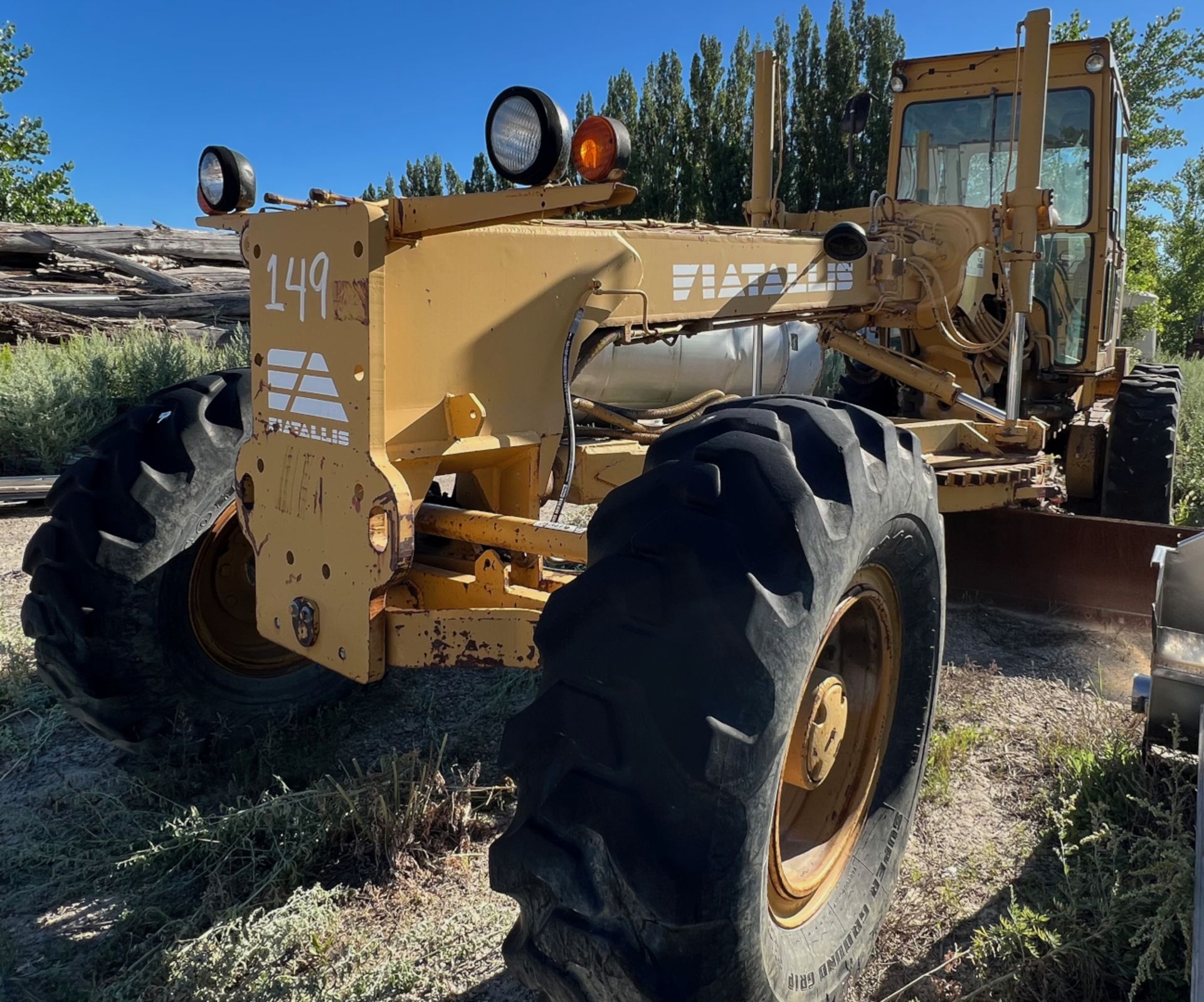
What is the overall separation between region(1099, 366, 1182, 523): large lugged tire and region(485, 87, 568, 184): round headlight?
493 cm

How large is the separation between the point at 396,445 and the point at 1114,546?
372 centimetres

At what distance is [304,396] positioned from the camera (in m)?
2.65

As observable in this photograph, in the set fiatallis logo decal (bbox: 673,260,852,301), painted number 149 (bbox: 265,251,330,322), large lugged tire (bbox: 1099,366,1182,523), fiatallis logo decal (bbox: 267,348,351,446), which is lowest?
large lugged tire (bbox: 1099,366,1182,523)

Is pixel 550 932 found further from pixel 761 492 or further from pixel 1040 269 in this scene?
pixel 1040 269

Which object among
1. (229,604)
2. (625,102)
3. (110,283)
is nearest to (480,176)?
(625,102)

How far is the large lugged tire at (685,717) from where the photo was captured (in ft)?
5.77

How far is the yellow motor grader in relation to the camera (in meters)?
1.80

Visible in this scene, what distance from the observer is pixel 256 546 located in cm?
286

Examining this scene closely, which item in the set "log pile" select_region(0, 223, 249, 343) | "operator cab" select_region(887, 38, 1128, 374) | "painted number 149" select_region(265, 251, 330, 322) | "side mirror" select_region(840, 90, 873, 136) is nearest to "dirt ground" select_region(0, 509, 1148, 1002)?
"painted number 149" select_region(265, 251, 330, 322)

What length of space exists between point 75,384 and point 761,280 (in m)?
7.27

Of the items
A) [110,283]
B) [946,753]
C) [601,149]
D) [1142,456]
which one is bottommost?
[946,753]

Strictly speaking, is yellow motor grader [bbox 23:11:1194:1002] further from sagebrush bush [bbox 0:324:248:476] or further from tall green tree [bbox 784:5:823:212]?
tall green tree [bbox 784:5:823:212]

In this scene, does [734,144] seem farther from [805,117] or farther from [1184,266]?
[1184,266]

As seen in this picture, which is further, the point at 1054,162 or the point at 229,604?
the point at 1054,162
